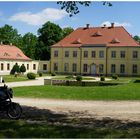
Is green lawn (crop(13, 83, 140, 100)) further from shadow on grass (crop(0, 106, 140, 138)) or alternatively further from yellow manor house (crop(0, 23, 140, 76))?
yellow manor house (crop(0, 23, 140, 76))

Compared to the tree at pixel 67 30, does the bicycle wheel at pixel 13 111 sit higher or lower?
lower

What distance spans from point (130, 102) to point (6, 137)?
11.1 m

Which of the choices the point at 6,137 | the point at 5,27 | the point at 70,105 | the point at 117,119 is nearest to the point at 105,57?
the point at 5,27

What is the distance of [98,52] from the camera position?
2490 inches

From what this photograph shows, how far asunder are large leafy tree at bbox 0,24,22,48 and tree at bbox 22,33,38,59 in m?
1.74

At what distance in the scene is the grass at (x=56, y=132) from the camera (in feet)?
30.5

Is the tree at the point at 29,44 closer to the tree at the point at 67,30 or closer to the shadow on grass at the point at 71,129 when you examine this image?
the tree at the point at 67,30

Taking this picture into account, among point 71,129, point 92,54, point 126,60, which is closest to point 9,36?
point 92,54

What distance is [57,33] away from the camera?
259 ft

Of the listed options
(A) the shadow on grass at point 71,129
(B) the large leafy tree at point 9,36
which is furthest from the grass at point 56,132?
(B) the large leafy tree at point 9,36

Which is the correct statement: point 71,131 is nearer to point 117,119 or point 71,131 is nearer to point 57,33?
point 117,119

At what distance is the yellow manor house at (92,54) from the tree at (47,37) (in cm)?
1102

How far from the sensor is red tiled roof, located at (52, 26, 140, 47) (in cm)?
6188

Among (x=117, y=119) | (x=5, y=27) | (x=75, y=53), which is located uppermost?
(x=5, y=27)
